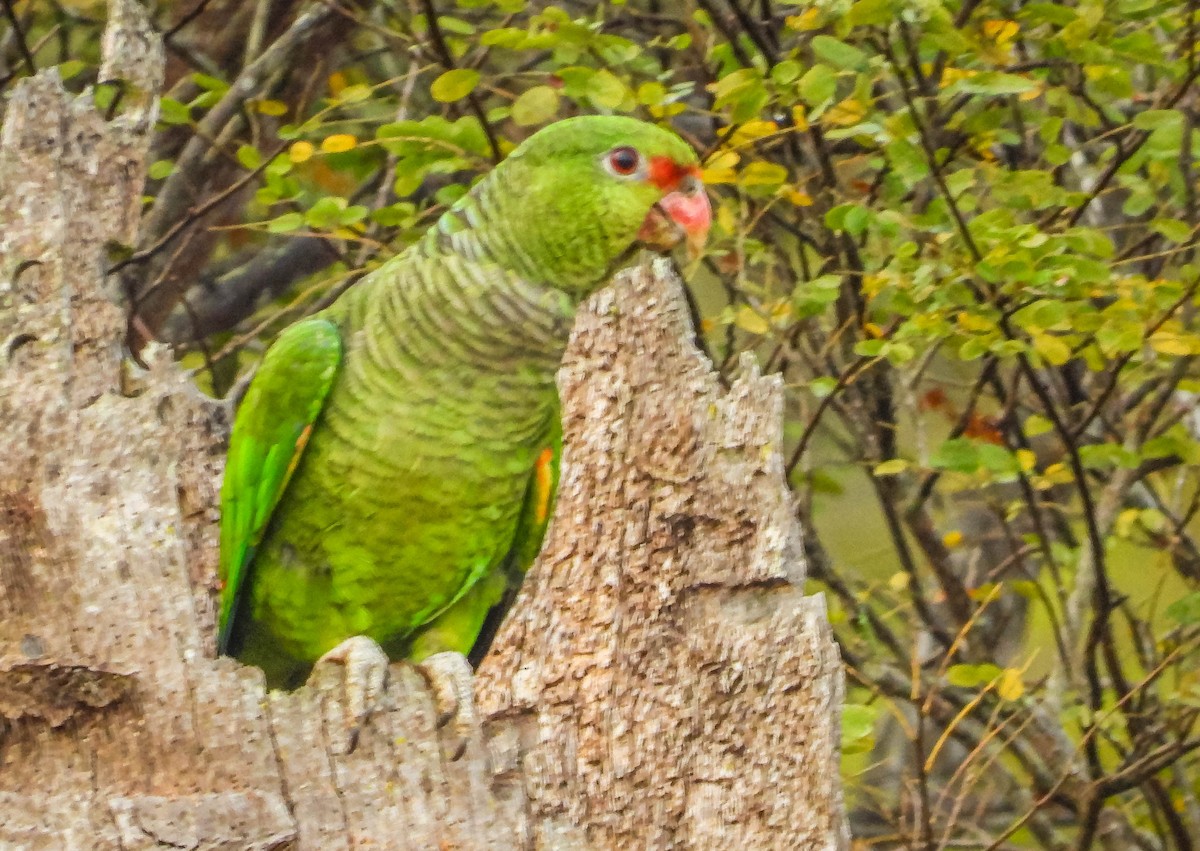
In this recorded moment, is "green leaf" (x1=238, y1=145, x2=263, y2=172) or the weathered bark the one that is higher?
"green leaf" (x1=238, y1=145, x2=263, y2=172)

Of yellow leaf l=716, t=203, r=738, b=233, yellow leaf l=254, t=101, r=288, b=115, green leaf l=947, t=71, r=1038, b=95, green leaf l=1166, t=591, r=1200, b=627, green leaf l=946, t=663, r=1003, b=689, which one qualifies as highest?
yellow leaf l=254, t=101, r=288, b=115

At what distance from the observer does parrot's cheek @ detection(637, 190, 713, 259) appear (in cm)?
140

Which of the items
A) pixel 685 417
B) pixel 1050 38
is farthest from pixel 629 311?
pixel 1050 38

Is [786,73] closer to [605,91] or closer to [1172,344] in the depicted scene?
[605,91]

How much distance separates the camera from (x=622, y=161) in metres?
1.39

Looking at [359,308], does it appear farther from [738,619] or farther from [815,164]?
[815,164]

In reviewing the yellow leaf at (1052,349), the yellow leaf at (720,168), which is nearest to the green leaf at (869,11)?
the yellow leaf at (720,168)

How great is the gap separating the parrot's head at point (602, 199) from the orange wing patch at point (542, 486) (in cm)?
25

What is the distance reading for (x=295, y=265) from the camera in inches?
108

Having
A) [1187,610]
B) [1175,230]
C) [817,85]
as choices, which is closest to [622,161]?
[817,85]

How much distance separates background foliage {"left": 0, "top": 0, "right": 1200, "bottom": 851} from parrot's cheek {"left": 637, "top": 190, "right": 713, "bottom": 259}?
16.0 inches

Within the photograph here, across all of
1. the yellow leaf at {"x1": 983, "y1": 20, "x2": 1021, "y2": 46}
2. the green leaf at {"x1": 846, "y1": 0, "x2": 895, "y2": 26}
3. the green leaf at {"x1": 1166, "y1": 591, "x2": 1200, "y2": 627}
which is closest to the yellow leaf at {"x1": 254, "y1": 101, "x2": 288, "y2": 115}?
the green leaf at {"x1": 846, "y1": 0, "x2": 895, "y2": 26}

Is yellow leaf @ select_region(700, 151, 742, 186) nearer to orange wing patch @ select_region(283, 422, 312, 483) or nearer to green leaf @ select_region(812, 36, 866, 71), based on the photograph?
green leaf @ select_region(812, 36, 866, 71)

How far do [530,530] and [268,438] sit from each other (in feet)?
1.14
